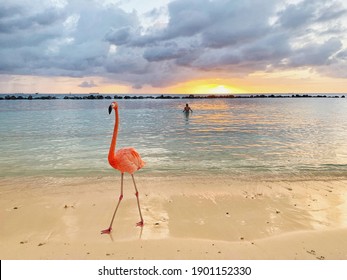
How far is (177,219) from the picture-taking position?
Answer: 7.12 metres

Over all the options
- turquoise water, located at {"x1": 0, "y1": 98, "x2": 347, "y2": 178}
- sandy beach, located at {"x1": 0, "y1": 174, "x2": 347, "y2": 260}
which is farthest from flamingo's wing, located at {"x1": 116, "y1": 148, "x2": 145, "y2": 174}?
turquoise water, located at {"x1": 0, "y1": 98, "x2": 347, "y2": 178}

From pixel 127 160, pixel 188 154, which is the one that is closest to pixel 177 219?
pixel 127 160

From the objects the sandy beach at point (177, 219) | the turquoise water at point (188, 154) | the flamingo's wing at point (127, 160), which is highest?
the flamingo's wing at point (127, 160)

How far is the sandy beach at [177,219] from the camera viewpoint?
5.55m

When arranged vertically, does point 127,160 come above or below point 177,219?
above

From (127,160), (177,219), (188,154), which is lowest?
(188,154)

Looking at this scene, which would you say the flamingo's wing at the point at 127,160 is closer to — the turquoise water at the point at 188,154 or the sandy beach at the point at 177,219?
the sandy beach at the point at 177,219

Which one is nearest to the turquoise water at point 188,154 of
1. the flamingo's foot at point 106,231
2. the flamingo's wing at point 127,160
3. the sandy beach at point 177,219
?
the sandy beach at point 177,219

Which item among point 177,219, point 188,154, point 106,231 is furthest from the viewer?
point 188,154

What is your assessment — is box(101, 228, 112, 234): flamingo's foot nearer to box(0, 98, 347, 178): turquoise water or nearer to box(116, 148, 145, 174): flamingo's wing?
box(116, 148, 145, 174): flamingo's wing

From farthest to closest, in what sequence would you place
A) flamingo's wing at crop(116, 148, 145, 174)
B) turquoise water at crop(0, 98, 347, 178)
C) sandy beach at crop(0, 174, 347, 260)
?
1. turquoise water at crop(0, 98, 347, 178)
2. flamingo's wing at crop(116, 148, 145, 174)
3. sandy beach at crop(0, 174, 347, 260)

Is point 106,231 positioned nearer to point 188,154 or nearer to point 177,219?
point 177,219

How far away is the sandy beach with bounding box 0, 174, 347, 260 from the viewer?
5.55m

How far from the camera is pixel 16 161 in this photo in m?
13.5
